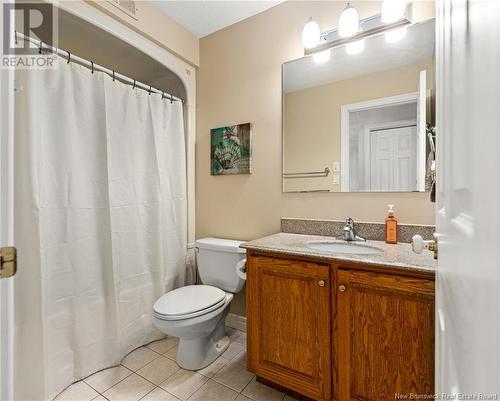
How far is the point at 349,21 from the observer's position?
1557 millimetres

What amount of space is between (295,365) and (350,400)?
270 mm

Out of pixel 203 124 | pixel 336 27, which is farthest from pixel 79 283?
pixel 336 27

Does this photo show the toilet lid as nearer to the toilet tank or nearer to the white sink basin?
the toilet tank

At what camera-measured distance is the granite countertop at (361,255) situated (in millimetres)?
1050

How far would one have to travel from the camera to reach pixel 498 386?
0.85 feet

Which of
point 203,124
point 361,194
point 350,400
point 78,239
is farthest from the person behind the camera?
point 203,124

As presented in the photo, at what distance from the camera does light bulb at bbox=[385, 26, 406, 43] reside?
1499 millimetres

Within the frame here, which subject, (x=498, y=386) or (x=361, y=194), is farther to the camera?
(x=361, y=194)

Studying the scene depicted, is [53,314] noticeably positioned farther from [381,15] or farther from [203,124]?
[381,15]

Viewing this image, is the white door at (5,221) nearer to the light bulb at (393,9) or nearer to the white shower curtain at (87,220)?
the white shower curtain at (87,220)

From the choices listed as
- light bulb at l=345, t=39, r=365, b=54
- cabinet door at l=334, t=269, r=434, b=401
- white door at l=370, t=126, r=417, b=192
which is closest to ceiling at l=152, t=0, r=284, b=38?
light bulb at l=345, t=39, r=365, b=54

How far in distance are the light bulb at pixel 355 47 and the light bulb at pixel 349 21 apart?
62 millimetres

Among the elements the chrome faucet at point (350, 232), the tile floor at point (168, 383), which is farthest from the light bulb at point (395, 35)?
the tile floor at point (168, 383)

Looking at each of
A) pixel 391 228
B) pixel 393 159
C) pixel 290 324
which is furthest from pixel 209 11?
pixel 290 324
